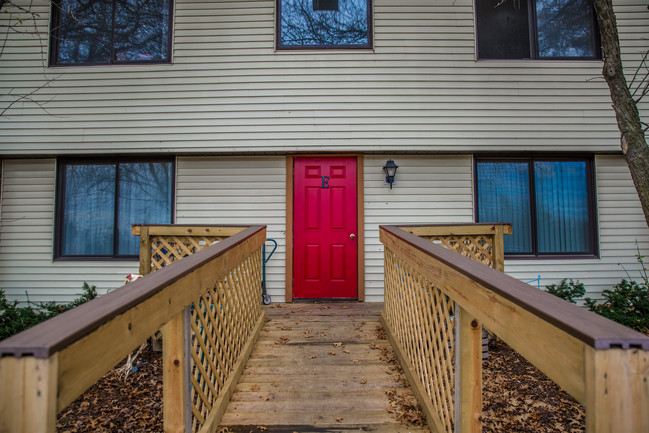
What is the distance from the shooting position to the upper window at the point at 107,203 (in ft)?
16.4

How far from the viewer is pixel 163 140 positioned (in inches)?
190

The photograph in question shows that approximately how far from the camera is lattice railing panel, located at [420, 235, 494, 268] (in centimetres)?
341

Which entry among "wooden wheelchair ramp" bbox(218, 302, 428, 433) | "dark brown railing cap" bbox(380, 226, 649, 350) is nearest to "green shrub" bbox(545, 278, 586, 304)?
"wooden wheelchair ramp" bbox(218, 302, 428, 433)

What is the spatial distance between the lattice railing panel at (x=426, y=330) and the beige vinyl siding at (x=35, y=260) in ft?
13.3

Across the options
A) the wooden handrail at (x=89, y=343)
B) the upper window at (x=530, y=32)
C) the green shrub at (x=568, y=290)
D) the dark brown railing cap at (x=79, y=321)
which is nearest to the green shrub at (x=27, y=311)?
the wooden handrail at (x=89, y=343)

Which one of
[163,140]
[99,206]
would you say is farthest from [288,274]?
[99,206]

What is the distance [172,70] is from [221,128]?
46.3 inches

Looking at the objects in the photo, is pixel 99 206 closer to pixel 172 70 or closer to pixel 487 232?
pixel 172 70

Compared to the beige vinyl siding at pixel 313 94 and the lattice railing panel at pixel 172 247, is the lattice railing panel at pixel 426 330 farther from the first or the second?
the beige vinyl siding at pixel 313 94

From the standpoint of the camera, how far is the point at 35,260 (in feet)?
16.1

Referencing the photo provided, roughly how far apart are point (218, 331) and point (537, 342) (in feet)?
6.51

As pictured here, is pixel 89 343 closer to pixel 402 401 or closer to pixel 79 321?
pixel 79 321

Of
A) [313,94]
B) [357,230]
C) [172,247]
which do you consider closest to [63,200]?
[172,247]

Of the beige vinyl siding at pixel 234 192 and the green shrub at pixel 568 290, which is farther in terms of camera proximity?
the beige vinyl siding at pixel 234 192
